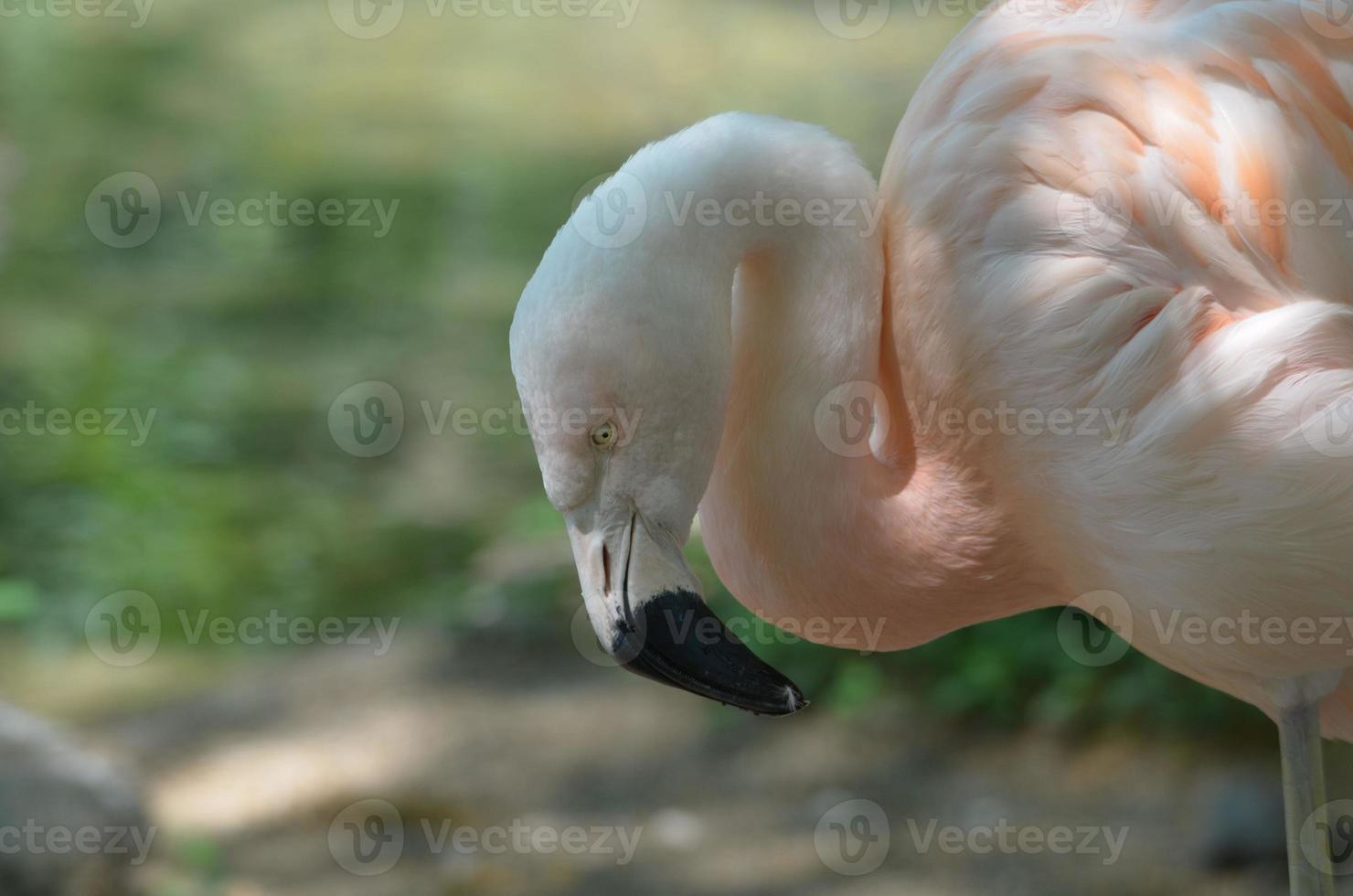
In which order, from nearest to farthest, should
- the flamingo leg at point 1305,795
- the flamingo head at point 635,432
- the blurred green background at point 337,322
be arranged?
1. the flamingo head at point 635,432
2. the flamingo leg at point 1305,795
3. the blurred green background at point 337,322

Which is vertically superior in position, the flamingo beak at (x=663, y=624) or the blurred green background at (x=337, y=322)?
the flamingo beak at (x=663, y=624)

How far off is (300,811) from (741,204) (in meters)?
2.75

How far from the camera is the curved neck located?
2.31 m

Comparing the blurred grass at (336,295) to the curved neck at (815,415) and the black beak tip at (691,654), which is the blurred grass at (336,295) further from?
the black beak tip at (691,654)

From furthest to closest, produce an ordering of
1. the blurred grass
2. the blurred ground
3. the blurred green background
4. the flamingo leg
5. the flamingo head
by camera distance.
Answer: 1. the blurred grass
2. the blurred green background
3. the blurred ground
4. the flamingo leg
5. the flamingo head

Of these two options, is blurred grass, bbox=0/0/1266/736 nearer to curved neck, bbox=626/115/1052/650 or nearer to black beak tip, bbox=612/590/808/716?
curved neck, bbox=626/115/1052/650

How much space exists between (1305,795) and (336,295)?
5375mm

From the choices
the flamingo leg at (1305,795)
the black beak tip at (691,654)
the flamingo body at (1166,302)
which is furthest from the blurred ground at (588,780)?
the black beak tip at (691,654)

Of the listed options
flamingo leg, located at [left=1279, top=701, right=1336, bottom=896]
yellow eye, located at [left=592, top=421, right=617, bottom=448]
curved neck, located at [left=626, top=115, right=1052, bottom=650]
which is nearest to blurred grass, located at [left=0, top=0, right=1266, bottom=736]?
flamingo leg, located at [left=1279, top=701, right=1336, bottom=896]

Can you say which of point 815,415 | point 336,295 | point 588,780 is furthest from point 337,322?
point 815,415

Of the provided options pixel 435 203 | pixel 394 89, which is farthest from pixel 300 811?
pixel 394 89

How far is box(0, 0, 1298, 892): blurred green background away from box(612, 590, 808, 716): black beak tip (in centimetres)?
222

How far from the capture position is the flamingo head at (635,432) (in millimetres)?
2131

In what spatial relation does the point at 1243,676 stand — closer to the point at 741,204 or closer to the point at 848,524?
the point at 848,524
